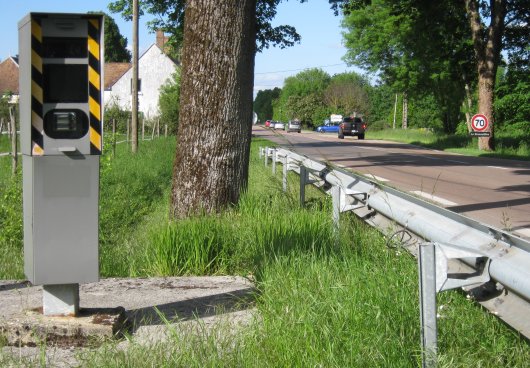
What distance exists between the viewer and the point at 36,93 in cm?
421

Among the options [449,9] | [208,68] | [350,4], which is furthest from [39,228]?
[449,9]

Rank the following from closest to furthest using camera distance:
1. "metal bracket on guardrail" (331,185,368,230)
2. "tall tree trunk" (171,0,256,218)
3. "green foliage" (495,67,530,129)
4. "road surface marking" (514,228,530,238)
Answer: "metal bracket on guardrail" (331,185,368,230), "tall tree trunk" (171,0,256,218), "road surface marking" (514,228,530,238), "green foliage" (495,67,530,129)

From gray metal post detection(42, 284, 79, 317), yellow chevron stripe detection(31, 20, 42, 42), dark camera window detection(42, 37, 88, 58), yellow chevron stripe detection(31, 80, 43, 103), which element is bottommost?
gray metal post detection(42, 284, 79, 317)

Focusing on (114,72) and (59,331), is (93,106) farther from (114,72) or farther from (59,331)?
(114,72)

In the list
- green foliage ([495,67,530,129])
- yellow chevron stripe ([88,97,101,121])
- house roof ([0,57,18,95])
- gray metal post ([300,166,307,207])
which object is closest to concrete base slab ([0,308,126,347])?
yellow chevron stripe ([88,97,101,121])

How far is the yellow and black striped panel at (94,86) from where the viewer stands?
4.30 meters

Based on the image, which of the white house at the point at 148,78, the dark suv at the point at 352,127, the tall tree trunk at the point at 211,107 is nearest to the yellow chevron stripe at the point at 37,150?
the tall tree trunk at the point at 211,107

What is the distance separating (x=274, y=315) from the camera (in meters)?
4.08

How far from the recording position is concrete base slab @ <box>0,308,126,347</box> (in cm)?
409

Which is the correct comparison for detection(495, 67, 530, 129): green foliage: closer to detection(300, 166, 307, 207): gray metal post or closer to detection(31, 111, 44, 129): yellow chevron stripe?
detection(300, 166, 307, 207): gray metal post

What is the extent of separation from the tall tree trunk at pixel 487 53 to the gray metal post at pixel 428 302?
3179cm

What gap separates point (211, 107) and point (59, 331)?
159 inches

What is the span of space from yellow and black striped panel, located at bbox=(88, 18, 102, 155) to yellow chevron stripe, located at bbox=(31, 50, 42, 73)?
27cm

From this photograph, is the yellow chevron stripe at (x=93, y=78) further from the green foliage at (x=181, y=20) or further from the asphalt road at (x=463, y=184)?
the green foliage at (x=181, y=20)
